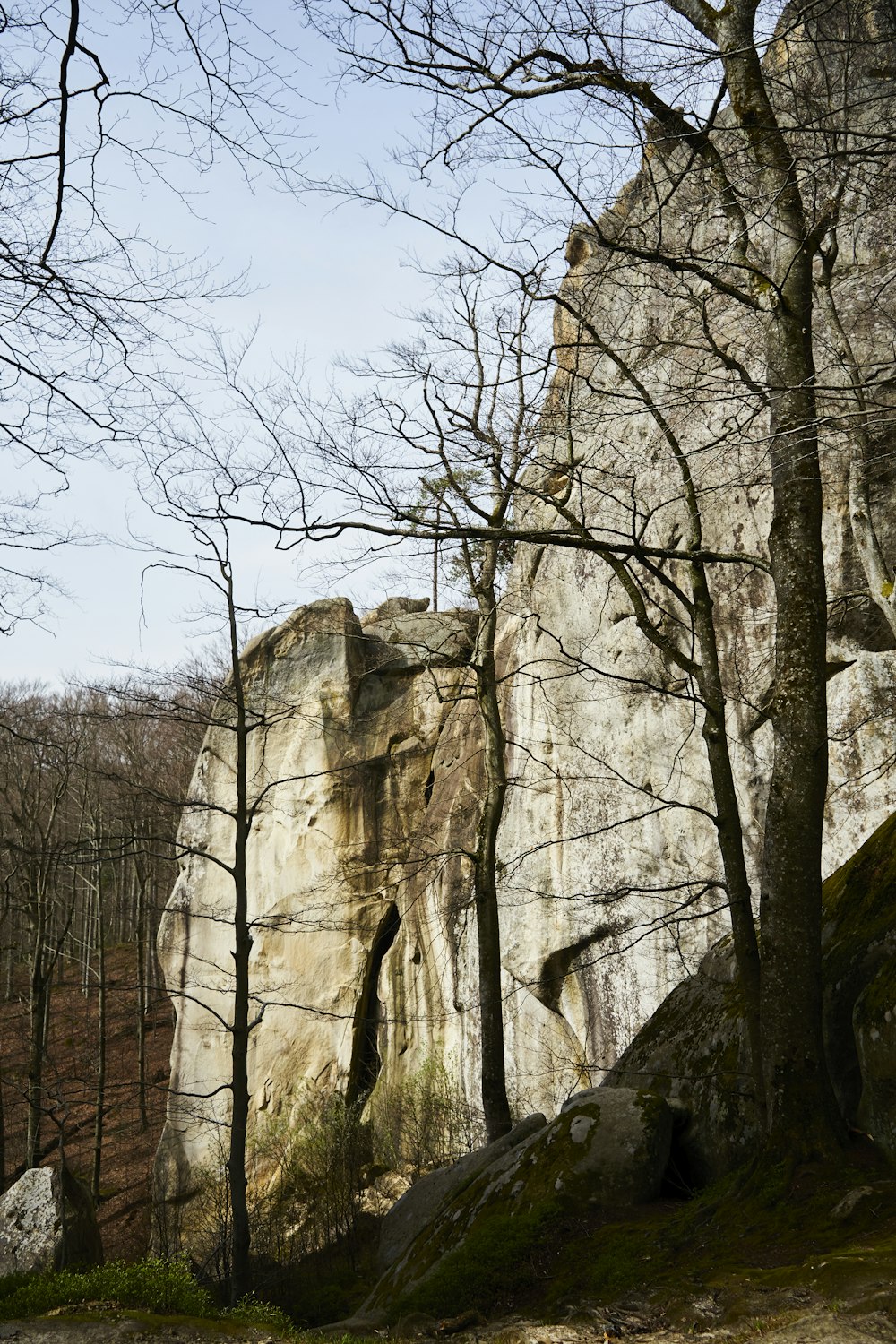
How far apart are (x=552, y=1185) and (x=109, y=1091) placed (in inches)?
950

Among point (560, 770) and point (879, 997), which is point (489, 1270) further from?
point (560, 770)

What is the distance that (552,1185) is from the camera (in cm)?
587

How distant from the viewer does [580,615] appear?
14.4m

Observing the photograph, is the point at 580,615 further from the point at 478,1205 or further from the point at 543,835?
the point at 478,1205

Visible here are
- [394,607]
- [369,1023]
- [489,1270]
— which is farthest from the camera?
[394,607]

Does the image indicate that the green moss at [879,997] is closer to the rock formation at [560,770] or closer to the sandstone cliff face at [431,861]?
the rock formation at [560,770]

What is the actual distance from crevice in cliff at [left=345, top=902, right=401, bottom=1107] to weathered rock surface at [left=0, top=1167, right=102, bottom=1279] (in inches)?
255

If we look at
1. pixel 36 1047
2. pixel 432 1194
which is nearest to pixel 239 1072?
pixel 432 1194

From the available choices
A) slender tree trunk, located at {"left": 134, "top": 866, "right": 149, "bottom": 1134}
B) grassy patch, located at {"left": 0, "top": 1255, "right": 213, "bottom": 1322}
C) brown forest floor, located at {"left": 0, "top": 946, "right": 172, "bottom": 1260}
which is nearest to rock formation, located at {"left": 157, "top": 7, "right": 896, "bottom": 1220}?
brown forest floor, located at {"left": 0, "top": 946, "right": 172, "bottom": 1260}

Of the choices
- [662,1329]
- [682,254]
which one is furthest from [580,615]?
[662,1329]

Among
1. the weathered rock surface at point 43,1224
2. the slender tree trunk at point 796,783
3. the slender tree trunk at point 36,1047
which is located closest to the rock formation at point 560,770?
the slender tree trunk at point 796,783

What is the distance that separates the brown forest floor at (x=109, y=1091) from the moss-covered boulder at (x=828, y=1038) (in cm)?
1247

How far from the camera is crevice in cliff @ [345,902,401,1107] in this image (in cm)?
1805

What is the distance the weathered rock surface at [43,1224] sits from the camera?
1098cm
